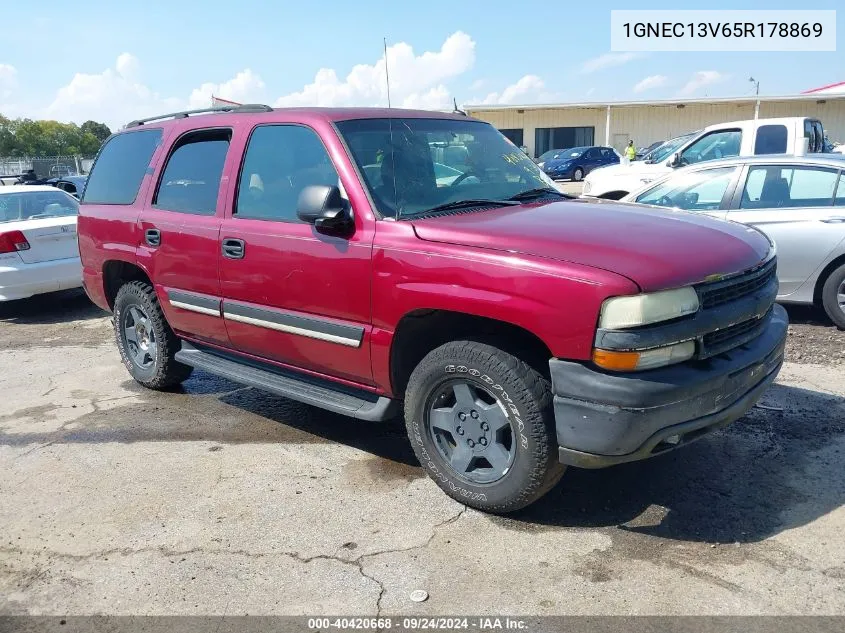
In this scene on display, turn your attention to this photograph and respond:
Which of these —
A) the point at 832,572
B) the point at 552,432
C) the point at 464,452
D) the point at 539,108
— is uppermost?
the point at 539,108

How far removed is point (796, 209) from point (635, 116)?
32.4 m

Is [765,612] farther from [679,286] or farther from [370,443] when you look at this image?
[370,443]

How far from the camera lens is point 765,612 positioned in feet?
8.58

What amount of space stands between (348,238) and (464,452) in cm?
124

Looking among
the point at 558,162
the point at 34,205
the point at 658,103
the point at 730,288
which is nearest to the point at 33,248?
the point at 34,205

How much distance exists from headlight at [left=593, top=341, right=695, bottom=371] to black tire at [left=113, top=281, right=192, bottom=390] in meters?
3.50

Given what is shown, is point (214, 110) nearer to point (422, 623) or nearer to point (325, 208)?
point (325, 208)

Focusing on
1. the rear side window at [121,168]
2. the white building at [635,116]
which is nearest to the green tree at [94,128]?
the white building at [635,116]

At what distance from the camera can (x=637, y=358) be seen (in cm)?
280

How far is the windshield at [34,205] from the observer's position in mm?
8461

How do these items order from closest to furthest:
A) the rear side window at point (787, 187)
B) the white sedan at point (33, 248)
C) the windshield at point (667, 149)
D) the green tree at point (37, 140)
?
the rear side window at point (787, 187)
the white sedan at point (33, 248)
the windshield at point (667, 149)
the green tree at point (37, 140)

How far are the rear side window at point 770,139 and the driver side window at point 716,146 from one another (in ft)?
1.08

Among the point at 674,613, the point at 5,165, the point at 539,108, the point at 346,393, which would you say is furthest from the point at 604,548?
the point at 5,165

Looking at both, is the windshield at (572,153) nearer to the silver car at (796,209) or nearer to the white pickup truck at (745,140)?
the white pickup truck at (745,140)
